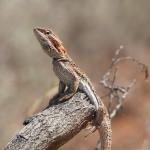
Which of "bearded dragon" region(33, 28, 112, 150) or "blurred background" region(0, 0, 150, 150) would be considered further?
"blurred background" region(0, 0, 150, 150)

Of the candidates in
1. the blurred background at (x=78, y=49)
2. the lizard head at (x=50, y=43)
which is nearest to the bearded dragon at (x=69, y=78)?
the lizard head at (x=50, y=43)

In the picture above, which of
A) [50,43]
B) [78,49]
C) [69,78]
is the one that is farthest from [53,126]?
[78,49]

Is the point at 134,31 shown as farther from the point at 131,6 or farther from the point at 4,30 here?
the point at 4,30

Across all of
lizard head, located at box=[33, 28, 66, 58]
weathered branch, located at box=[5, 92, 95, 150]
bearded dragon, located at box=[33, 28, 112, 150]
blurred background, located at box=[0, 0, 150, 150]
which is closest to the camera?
weathered branch, located at box=[5, 92, 95, 150]

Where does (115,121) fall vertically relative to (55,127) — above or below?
below

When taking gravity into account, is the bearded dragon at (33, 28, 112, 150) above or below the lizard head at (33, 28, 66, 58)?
below

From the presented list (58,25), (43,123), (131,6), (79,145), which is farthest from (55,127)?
(131,6)

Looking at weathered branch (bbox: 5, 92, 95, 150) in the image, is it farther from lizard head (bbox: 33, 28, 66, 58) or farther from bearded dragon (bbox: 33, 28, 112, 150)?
lizard head (bbox: 33, 28, 66, 58)

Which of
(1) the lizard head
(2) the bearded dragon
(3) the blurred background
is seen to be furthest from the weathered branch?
(3) the blurred background
